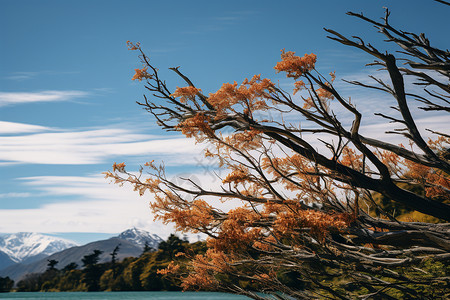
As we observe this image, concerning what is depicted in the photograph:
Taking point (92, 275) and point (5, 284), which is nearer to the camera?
point (92, 275)

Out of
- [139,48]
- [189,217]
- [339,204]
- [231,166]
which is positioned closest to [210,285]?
[189,217]

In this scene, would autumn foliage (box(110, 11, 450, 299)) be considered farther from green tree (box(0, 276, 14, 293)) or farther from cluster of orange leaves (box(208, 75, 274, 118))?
green tree (box(0, 276, 14, 293))

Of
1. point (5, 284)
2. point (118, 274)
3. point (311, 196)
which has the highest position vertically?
point (311, 196)

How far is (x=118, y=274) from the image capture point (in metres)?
60.8

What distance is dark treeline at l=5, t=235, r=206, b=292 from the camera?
179ft

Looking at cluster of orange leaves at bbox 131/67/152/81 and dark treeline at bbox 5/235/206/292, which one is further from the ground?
cluster of orange leaves at bbox 131/67/152/81

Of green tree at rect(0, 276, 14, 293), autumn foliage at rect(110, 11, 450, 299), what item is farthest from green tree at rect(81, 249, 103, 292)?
autumn foliage at rect(110, 11, 450, 299)

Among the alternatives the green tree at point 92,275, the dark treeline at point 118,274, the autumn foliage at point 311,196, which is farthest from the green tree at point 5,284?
the autumn foliage at point 311,196

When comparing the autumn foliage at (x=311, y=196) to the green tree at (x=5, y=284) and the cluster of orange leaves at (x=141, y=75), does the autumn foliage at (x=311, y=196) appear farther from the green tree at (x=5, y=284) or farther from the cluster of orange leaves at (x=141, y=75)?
the green tree at (x=5, y=284)

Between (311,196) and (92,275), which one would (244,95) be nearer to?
(311,196)

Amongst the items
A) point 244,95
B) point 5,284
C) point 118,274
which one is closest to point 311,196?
point 244,95

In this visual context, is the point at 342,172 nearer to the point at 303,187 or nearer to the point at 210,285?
the point at 303,187

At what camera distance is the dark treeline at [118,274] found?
5444 cm

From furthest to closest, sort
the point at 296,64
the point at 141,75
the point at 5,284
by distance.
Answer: the point at 5,284 → the point at 141,75 → the point at 296,64
